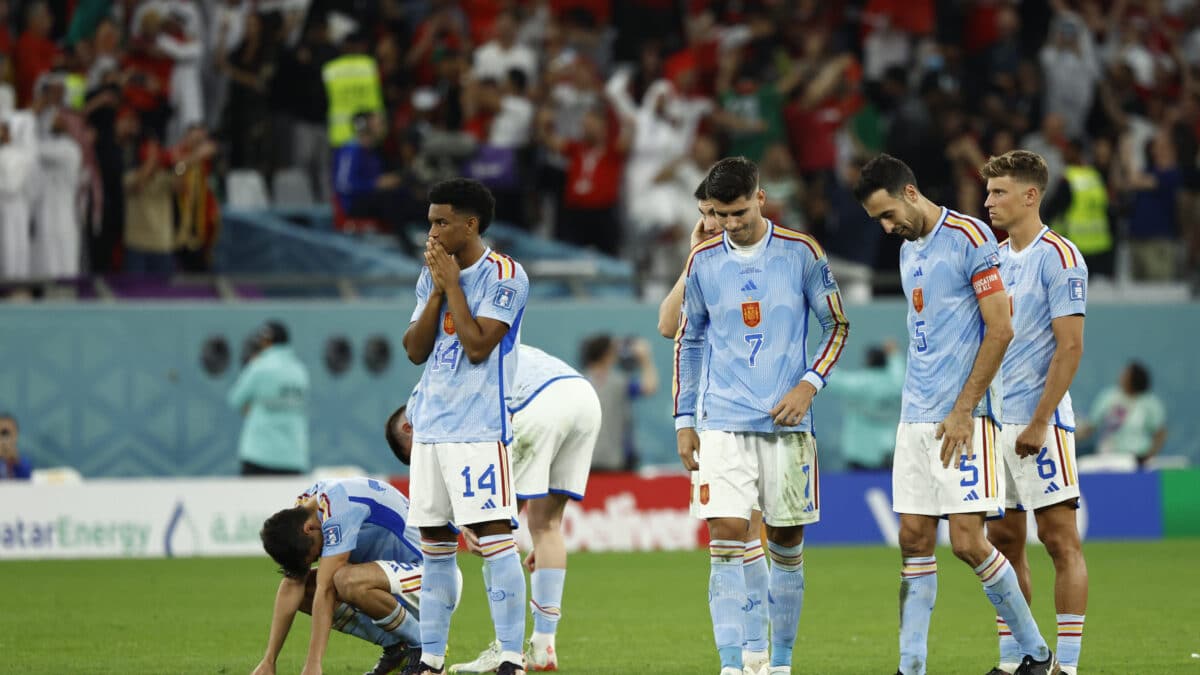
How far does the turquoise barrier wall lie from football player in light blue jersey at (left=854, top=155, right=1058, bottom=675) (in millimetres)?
12271

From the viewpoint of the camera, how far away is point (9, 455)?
18.0 meters

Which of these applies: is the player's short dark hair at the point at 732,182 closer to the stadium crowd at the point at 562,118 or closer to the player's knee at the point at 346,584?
the player's knee at the point at 346,584

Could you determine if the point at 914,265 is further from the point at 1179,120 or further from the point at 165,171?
the point at 1179,120

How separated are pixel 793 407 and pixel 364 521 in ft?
7.84

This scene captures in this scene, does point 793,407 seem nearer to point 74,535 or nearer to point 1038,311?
point 1038,311

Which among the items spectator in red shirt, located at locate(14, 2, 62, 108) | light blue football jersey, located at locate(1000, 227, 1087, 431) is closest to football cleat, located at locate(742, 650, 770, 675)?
light blue football jersey, located at locate(1000, 227, 1087, 431)

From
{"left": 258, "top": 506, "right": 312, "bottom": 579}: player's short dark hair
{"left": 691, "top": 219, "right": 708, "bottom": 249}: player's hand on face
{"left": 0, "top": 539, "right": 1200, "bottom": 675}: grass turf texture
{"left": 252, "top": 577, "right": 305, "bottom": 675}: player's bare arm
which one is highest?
{"left": 691, "top": 219, "right": 708, "bottom": 249}: player's hand on face

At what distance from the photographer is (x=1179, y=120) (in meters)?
22.3

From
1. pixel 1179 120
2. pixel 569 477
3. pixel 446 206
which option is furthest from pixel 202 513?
pixel 1179 120

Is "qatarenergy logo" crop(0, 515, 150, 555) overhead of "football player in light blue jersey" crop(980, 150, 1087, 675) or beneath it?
beneath

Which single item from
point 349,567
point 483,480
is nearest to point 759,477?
point 483,480

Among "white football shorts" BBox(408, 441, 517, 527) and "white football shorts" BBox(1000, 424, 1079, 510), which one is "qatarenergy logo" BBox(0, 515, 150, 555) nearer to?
"white football shorts" BBox(408, 441, 517, 527)

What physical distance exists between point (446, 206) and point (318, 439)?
12.5 meters

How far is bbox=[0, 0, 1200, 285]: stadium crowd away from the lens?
19.4 meters
